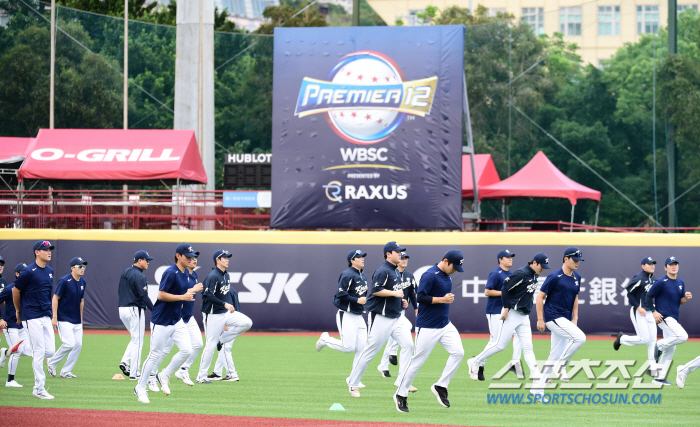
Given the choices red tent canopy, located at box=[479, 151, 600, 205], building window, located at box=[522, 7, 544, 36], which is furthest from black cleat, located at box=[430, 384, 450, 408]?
building window, located at box=[522, 7, 544, 36]

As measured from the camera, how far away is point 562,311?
1169 cm

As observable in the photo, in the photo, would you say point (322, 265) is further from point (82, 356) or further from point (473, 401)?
point (473, 401)

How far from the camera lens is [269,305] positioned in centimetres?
2173

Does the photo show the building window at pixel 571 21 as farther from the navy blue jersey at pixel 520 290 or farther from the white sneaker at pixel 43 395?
the white sneaker at pixel 43 395

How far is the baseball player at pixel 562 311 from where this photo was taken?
1152 cm

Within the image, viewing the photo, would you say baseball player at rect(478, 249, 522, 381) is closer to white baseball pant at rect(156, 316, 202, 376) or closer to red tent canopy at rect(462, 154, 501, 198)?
white baseball pant at rect(156, 316, 202, 376)

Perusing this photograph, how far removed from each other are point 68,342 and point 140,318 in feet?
3.93

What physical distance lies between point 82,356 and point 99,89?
3296 centimetres

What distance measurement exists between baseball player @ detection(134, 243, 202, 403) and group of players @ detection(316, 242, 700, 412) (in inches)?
95.2

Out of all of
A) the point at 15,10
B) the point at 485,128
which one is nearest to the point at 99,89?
the point at 15,10

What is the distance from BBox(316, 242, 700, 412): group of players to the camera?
10.4 metres

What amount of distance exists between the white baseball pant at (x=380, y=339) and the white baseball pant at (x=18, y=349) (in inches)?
214

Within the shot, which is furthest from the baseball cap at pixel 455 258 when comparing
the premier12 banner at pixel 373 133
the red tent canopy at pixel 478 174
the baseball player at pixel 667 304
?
the red tent canopy at pixel 478 174

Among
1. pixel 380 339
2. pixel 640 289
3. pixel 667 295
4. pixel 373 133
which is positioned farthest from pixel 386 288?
pixel 373 133
